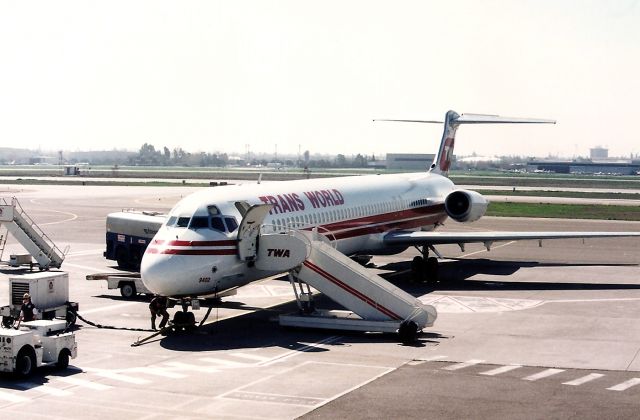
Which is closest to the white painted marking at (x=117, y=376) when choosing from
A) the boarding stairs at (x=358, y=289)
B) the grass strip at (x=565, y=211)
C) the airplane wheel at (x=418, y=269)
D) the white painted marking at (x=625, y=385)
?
the boarding stairs at (x=358, y=289)

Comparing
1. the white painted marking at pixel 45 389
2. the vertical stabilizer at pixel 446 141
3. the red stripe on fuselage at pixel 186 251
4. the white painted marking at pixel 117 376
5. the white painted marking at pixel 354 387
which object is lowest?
the white painted marking at pixel 45 389

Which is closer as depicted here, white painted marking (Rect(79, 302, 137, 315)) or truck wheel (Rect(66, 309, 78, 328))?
truck wheel (Rect(66, 309, 78, 328))

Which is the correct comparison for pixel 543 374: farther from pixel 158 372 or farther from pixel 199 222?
pixel 199 222

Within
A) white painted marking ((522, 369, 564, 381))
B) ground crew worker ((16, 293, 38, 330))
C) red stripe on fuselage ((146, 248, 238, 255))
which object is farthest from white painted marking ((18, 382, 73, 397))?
white painted marking ((522, 369, 564, 381))

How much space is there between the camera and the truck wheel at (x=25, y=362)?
21516 millimetres

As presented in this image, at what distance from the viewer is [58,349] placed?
22.5 meters

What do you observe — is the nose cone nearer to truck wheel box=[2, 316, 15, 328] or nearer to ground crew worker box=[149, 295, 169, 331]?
ground crew worker box=[149, 295, 169, 331]

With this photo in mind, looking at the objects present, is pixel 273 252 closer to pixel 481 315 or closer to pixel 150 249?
pixel 150 249

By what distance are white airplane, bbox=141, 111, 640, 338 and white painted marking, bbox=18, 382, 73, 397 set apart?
583 centimetres

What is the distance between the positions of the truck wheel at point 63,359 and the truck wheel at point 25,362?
0.70m

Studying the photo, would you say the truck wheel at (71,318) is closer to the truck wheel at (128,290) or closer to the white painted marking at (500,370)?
the truck wheel at (128,290)

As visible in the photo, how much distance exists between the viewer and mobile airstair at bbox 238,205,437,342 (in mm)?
27484

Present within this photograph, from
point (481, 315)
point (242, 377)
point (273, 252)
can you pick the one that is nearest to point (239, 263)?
point (273, 252)

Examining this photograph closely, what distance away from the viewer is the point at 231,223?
1118 inches
